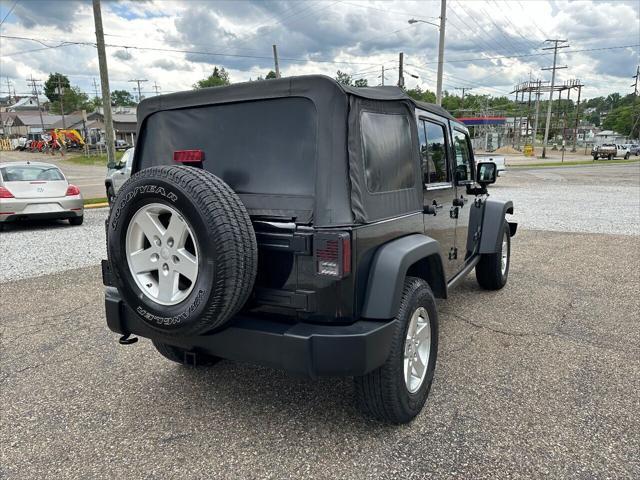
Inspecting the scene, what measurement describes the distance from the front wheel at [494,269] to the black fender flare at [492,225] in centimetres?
12

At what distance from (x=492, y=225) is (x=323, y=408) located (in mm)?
2912

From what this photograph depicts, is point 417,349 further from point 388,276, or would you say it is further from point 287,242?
point 287,242

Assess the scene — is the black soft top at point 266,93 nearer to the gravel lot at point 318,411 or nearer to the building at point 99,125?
the gravel lot at point 318,411

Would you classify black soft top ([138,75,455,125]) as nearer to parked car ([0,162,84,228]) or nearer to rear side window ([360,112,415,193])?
rear side window ([360,112,415,193])

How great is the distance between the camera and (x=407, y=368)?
111 inches

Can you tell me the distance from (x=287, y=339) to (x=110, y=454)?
1205 mm

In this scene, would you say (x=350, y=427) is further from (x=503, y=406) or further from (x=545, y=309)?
(x=545, y=309)

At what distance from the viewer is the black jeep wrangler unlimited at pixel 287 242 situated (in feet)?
7.73

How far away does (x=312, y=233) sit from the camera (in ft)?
7.87

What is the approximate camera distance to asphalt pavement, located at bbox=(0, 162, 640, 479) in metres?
2.52

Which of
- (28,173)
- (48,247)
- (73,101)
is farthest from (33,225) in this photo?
(73,101)

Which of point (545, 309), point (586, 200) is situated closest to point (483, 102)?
point (586, 200)

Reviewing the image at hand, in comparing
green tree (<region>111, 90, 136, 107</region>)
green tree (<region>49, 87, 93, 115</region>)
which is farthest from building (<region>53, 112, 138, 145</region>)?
green tree (<region>111, 90, 136, 107</region>)

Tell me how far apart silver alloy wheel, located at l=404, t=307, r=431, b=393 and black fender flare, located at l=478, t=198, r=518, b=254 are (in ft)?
7.25
